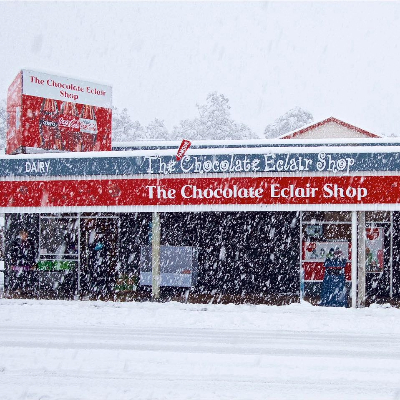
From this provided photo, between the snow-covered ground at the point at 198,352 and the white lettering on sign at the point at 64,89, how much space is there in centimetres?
896

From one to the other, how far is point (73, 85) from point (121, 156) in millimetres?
7402

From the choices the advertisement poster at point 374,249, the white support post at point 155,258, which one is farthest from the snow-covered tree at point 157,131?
the white support post at point 155,258

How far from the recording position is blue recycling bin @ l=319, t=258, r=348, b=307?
14789 mm

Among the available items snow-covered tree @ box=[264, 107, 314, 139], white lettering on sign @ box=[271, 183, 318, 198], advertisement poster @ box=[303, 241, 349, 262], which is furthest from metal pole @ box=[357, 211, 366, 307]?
snow-covered tree @ box=[264, 107, 314, 139]

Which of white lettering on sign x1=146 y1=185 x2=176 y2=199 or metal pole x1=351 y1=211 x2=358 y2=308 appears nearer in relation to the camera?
metal pole x1=351 y1=211 x2=358 y2=308

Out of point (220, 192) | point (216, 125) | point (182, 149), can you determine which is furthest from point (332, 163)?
point (216, 125)

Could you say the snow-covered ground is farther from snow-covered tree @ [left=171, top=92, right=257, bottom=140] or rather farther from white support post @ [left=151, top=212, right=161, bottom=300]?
snow-covered tree @ [left=171, top=92, right=257, bottom=140]

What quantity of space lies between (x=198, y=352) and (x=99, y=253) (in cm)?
967

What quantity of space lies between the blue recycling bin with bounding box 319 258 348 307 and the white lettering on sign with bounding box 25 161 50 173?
8111 mm

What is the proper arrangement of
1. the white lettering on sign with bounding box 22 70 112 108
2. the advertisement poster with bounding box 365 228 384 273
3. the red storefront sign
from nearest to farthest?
the red storefront sign, the advertisement poster with bounding box 365 228 384 273, the white lettering on sign with bounding box 22 70 112 108

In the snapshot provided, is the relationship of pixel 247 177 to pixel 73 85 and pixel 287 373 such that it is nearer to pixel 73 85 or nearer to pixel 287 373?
pixel 287 373

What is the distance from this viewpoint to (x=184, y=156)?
50.5ft

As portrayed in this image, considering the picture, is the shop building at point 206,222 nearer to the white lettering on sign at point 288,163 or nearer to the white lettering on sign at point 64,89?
the white lettering on sign at point 288,163

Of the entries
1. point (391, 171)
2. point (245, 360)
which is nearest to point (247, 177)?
point (391, 171)
